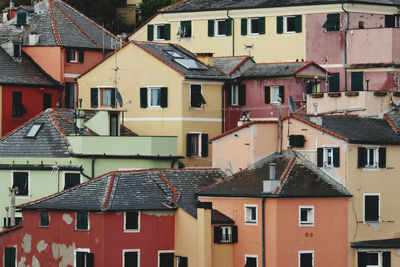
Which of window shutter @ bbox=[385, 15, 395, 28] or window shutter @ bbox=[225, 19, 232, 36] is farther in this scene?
window shutter @ bbox=[225, 19, 232, 36]

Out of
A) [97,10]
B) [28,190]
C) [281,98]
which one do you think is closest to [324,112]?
[281,98]

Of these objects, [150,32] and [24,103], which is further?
[150,32]

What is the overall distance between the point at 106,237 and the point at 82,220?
180 cm

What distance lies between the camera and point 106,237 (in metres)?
87.0

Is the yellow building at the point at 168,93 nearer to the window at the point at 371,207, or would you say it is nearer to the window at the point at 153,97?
the window at the point at 153,97

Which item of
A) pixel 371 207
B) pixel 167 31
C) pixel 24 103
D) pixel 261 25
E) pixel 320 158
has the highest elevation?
pixel 261 25

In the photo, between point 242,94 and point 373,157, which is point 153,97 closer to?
point 242,94

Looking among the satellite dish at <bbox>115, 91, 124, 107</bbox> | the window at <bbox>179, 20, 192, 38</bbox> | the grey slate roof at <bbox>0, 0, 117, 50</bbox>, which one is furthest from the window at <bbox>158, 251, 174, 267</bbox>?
the window at <bbox>179, 20, 192, 38</bbox>

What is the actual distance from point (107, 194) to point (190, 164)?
12180 millimetres

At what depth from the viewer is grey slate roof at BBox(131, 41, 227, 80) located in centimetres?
10006

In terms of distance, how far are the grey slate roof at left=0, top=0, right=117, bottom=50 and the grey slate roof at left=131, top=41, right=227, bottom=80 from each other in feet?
27.7

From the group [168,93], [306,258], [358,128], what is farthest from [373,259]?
[168,93]

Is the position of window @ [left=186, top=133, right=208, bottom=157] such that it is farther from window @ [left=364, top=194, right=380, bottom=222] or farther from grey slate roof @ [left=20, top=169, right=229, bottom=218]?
window @ [left=364, top=194, right=380, bottom=222]

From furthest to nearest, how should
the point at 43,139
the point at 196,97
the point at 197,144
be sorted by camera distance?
the point at 197,144
the point at 196,97
the point at 43,139
